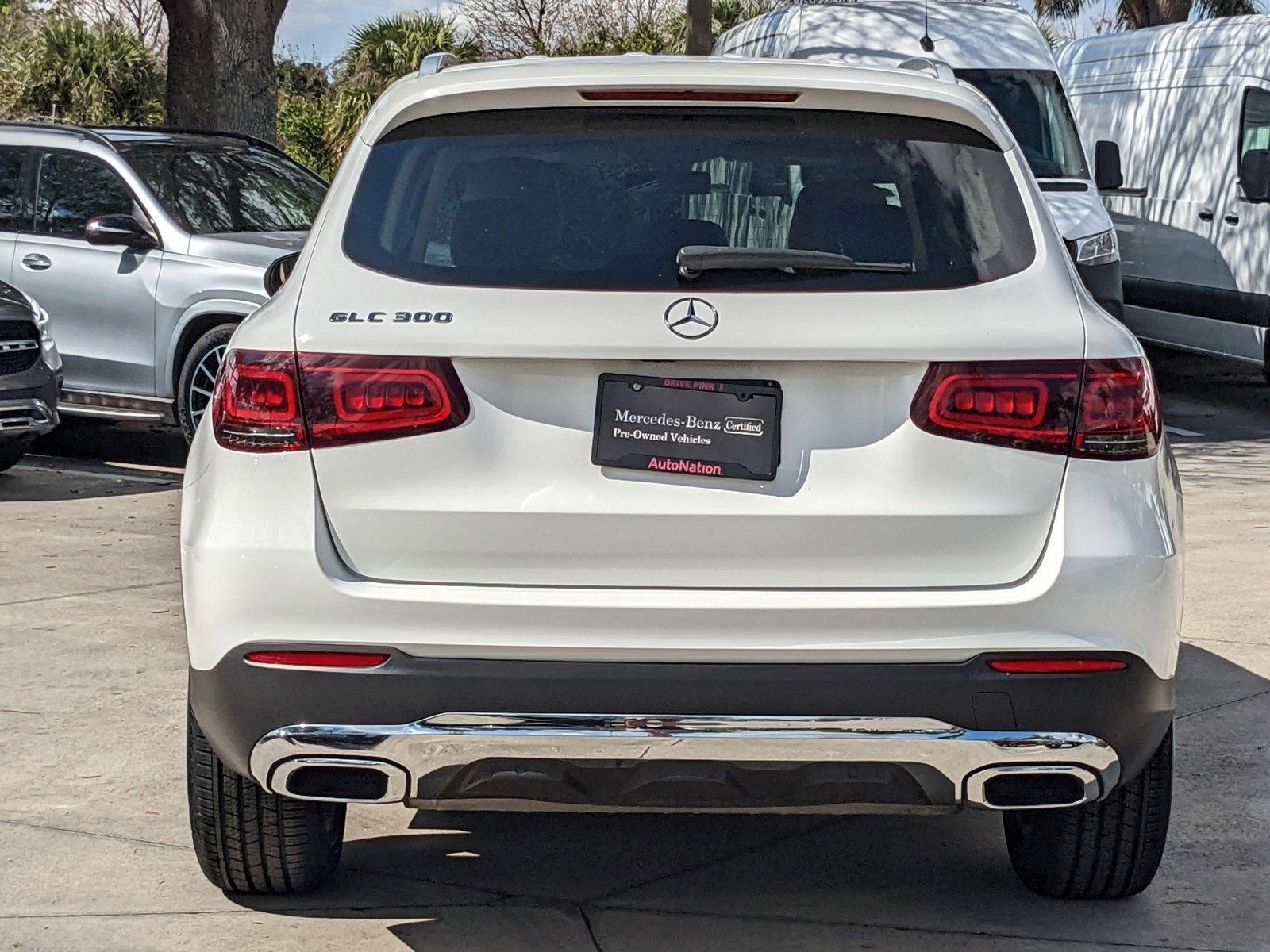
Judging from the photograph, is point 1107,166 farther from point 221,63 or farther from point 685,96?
point 685,96

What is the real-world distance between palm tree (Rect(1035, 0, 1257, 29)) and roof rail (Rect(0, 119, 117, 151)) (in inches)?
408

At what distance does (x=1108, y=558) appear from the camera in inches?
125

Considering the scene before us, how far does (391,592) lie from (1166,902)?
72.3 inches

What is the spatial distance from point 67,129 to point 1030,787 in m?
8.85

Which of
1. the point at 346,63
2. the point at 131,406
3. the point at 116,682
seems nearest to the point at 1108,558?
the point at 116,682

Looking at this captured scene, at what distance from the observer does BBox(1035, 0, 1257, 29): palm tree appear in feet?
76.1

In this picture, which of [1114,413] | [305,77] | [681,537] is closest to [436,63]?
[681,537]

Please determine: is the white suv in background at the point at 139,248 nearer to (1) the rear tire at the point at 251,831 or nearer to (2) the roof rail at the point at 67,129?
(2) the roof rail at the point at 67,129

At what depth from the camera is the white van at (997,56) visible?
40.1ft

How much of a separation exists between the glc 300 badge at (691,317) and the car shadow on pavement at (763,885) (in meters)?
1.27

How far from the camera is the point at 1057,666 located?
317cm

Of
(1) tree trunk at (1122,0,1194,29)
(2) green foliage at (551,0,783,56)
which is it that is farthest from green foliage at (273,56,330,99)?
(1) tree trunk at (1122,0,1194,29)

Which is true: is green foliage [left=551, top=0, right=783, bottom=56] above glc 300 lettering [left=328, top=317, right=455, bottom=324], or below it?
above

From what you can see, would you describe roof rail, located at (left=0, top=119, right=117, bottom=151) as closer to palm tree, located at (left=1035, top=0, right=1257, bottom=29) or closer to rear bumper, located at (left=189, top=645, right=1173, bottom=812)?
rear bumper, located at (left=189, top=645, right=1173, bottom=812)
